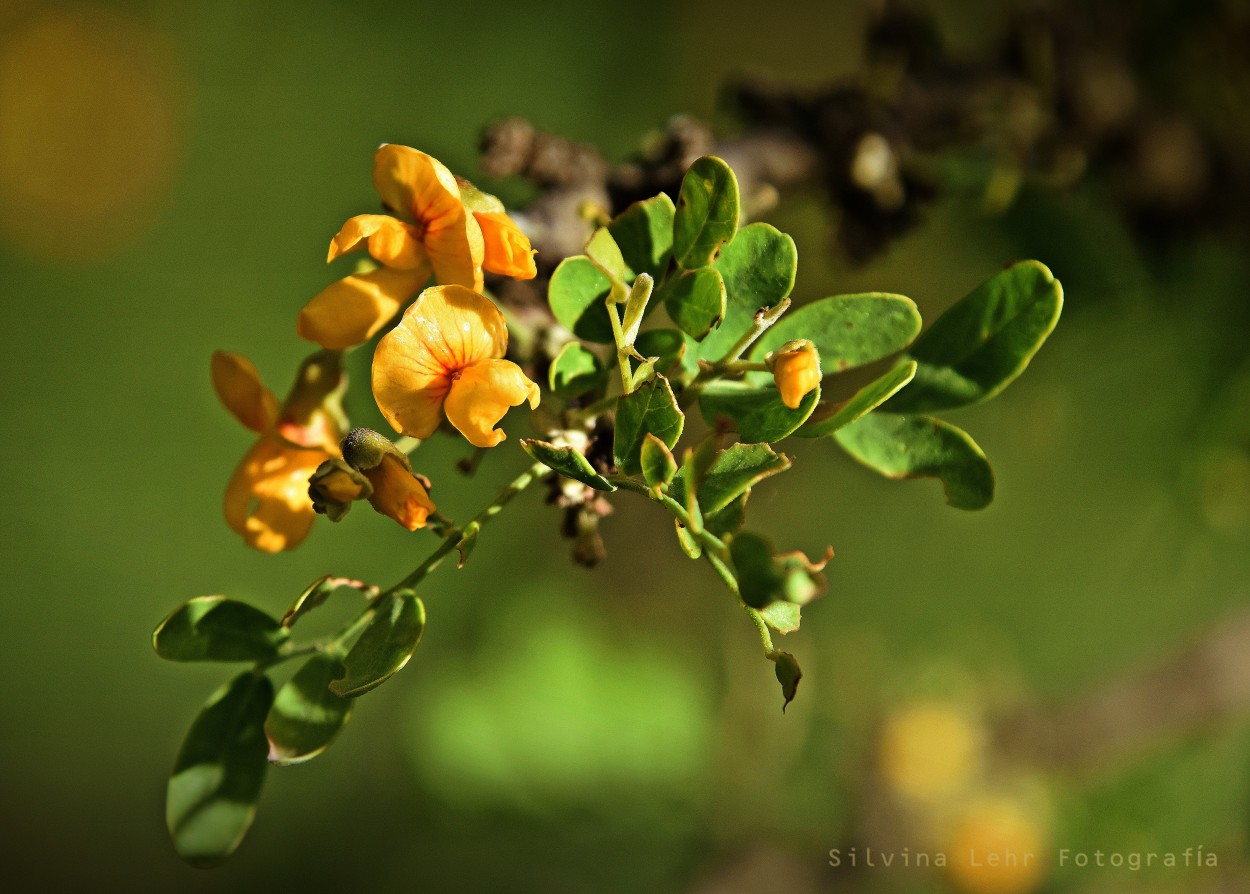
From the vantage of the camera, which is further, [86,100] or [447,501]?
[86,100]

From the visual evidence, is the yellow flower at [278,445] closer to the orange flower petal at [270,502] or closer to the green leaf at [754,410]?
the orange flower petal at [270,502]

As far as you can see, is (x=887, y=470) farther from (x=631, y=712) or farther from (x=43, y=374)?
(x=43, y=374)

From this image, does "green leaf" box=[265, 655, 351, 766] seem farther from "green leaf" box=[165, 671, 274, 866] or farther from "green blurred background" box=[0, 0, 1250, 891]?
"green blurred background" box=[0, 0, 1250, 891]

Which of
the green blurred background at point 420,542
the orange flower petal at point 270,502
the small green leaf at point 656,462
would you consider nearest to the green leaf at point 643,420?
the small green leaf at point 656,462

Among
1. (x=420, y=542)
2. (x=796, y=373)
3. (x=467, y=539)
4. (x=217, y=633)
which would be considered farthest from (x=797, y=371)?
(x=420, y=542)

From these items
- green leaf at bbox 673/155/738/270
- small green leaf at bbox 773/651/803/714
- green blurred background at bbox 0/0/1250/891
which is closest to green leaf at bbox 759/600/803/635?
small green leaf at bbox 773/651/803/714

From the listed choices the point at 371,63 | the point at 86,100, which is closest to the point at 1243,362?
the point at 371,63

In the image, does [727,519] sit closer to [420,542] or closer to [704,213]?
[704,213]
